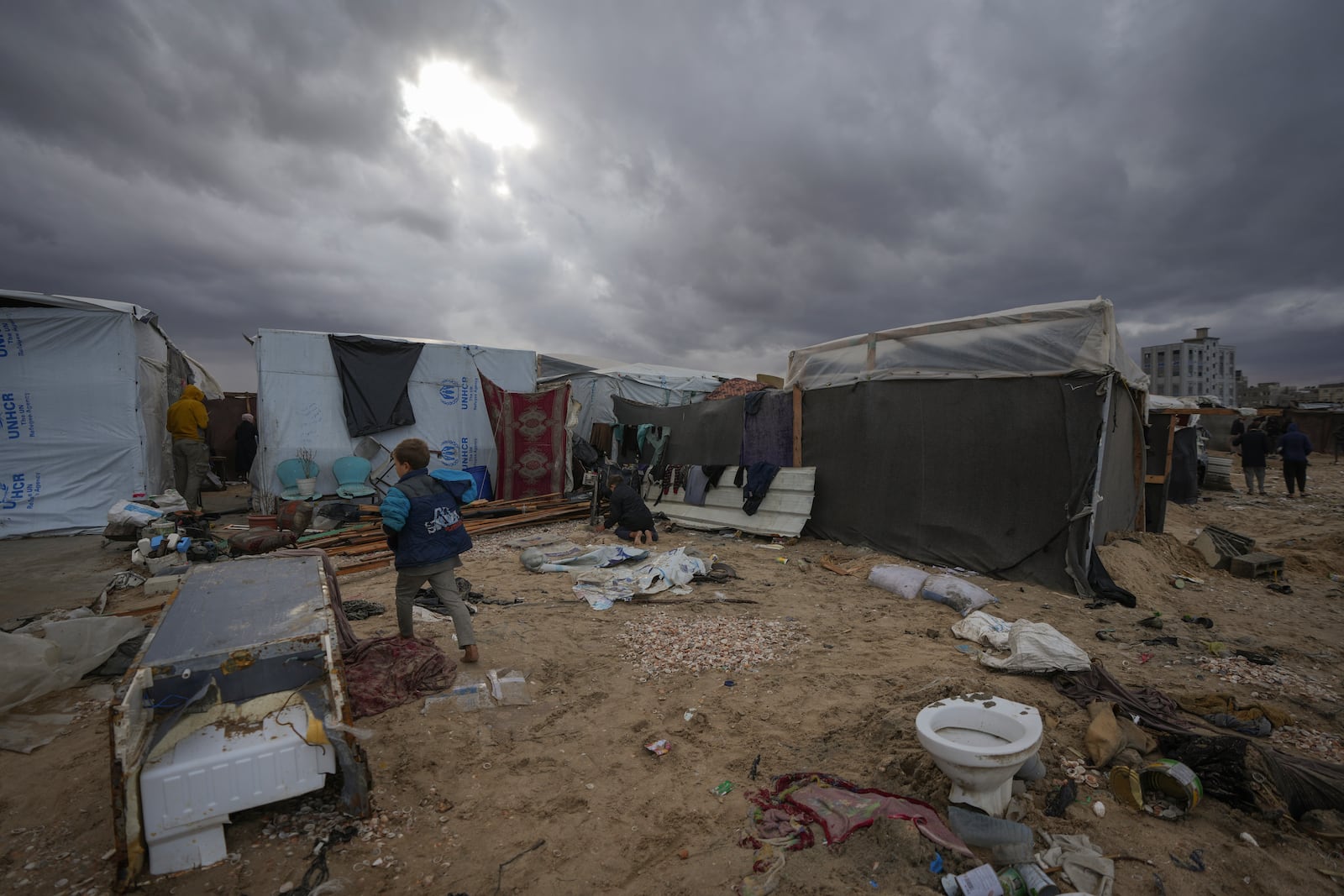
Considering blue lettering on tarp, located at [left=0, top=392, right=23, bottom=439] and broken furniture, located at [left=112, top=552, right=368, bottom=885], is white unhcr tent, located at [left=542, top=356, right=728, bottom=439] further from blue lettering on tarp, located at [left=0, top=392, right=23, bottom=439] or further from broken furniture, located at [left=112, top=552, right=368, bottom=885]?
broken furniture, located at [left=112, top=552, right=368, bottom=885]

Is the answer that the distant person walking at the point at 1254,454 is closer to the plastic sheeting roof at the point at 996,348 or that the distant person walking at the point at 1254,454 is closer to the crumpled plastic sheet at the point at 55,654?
the plastic sheeting roof at the point at 996,348

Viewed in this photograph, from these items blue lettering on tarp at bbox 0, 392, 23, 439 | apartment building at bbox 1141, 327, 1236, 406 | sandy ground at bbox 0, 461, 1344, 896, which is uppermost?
apartment building at bbox 1141, 327, 1236, 406

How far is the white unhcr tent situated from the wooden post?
17.5ft

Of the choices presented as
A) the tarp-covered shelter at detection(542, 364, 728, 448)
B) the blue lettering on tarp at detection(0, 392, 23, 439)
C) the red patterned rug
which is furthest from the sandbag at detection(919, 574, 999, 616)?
the blue lettering on tarp at detection(0, 392, 23, 439)

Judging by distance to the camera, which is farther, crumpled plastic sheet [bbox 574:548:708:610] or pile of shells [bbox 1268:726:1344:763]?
crumpled plastic sheet [bbox 574:548:708:610]

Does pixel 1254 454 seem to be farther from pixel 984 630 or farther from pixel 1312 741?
pixel 1312 741

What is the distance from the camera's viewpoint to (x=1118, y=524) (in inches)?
277

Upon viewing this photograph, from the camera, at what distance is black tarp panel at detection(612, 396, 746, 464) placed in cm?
973

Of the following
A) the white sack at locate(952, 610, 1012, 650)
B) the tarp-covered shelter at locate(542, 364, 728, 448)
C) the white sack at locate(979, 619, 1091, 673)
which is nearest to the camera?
the white sack at locate(979, 619, 1091, 673)

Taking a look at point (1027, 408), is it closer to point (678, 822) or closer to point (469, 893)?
point (678, 822)

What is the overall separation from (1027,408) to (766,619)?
12.2ft

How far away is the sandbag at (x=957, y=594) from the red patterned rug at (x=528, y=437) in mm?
7416

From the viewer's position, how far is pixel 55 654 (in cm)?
359

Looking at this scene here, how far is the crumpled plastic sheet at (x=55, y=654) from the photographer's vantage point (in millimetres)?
3322
